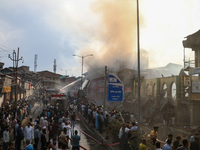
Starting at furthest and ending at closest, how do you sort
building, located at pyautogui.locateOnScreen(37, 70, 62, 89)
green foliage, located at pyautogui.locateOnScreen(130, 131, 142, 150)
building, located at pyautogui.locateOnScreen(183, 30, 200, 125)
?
building, located at pyautogui.locateOnScreen(37, 70, 62, 89)
building, located at pyautogui.locateOnScreen(183, 30, 200, 125)
green foliage, located at pyautogui.locateOnScreen(130, 131, 142, 150)

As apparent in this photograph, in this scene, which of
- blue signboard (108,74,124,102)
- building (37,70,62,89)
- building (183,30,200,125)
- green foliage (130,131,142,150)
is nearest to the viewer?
green foliage (130,131,142,150)

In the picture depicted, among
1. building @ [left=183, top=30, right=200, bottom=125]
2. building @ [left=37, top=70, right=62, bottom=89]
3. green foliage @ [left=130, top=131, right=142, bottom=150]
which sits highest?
building @ [left=37, top=70, right=62, bottom=89]

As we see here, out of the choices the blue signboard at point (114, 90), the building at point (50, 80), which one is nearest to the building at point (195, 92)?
the blue signboard at point (114, 90)

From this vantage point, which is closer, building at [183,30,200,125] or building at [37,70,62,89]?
building at [183,30,200,125]

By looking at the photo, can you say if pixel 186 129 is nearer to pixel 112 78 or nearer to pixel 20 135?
pixel 112 78

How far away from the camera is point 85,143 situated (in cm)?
1248

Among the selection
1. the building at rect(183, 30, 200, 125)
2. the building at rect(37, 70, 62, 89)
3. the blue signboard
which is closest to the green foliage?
the blue signboard

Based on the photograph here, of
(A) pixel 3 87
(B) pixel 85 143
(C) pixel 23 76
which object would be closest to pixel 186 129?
(B) pixel 85 143

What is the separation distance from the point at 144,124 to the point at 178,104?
4.36m

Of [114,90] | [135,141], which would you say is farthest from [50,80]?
[135,141]

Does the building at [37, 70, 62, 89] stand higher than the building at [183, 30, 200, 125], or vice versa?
the building at [37, 70, 62, 89]

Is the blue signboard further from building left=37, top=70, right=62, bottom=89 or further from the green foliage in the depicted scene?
building left=37, top=70, right=62, bottom=89

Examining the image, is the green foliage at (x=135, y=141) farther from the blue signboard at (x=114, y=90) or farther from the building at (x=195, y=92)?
the building at (x=195, y=92)

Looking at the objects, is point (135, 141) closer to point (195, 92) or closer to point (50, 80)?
point (195, 92)
